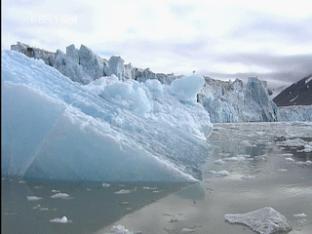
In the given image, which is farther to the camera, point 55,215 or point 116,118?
point 116,118

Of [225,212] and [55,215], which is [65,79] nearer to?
[55,215]

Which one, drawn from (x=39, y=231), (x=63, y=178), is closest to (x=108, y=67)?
(x=63, y=178)

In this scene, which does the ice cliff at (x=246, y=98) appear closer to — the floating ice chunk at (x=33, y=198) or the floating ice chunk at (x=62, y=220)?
the floating ice chunk at (x=33, y=198)

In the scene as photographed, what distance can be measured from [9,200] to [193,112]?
10.6 m

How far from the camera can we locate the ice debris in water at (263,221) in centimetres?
434

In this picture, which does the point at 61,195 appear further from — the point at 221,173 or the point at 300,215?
the point at 221,173

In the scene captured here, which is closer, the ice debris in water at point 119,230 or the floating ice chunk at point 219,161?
the ice debris in water at point 119,230

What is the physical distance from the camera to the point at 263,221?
4488 millimetres

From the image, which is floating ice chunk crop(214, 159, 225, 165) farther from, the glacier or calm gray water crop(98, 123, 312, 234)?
the glacier

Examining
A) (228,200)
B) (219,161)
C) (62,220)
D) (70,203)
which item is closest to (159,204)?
(228,200)

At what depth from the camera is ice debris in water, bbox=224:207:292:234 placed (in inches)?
171

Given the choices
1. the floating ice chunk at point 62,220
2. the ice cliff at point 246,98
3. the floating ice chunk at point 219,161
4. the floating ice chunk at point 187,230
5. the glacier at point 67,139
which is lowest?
the floating ice chunk at point 187,230

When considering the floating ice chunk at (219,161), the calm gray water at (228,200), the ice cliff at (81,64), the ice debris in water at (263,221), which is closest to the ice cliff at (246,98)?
the ice cliff at (81,64)

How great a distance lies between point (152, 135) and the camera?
840cm
